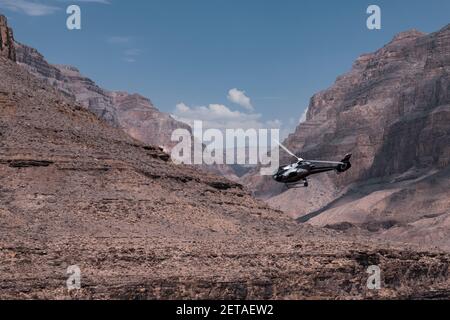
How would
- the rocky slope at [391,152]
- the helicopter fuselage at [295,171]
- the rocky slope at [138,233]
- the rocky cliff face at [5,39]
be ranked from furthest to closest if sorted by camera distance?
the rocky slope at [391,152] < the rocky cliff face at [5,39] < the helicopter fuselage at [295,171] < the rocky slope at [138,233]

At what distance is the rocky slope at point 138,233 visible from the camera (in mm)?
28562

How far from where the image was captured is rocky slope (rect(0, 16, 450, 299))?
93.7ft

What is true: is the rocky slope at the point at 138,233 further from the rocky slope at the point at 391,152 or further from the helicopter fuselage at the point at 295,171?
the rocky slope at the point at 391,152

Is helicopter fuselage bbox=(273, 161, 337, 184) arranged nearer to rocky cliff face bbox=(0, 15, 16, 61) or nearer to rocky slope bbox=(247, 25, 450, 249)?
rocky cliff face bbox=(0, 15, 16, 61)

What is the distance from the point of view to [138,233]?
34.2 meters

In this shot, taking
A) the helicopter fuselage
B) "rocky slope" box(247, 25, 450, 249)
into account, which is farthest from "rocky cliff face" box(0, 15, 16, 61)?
"rocky slope" box(247, 25, 450, 249)

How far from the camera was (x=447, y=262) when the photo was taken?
39.1 metres

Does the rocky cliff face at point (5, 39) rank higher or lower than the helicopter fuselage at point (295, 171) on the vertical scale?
higher

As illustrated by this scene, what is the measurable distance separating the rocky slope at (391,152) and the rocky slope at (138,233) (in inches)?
2076

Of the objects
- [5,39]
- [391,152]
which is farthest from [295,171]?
[391,152]

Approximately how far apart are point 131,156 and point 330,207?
331ft

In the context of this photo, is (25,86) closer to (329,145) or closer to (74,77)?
(329,145)

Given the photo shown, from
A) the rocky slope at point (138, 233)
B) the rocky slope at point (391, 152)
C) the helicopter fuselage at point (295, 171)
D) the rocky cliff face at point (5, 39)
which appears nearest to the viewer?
the rocky slope at point (138, 233)

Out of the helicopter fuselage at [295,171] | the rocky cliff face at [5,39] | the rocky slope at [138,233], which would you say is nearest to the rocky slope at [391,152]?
the rocky slope at [138,233]
